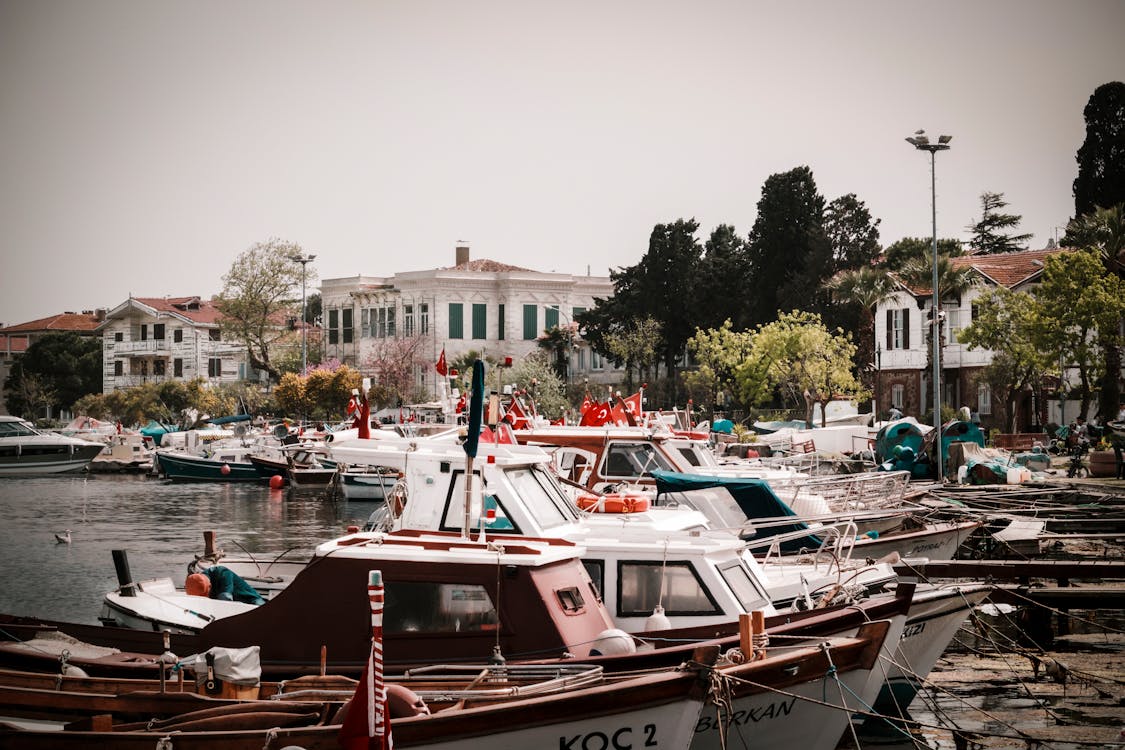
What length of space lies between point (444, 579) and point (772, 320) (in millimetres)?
61687

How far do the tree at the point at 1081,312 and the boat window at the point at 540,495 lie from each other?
37.2 m

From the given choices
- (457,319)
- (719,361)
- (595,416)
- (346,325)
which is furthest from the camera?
(346,325)

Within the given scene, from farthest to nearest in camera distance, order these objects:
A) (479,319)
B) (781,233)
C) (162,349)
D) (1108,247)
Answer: (162,349) < (479,319) < (781,233) < (1108,247)

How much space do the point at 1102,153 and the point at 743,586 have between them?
77509 mm

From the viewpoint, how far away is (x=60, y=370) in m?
102

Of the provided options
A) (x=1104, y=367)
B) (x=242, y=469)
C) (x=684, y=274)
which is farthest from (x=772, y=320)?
(x=242, y=469)

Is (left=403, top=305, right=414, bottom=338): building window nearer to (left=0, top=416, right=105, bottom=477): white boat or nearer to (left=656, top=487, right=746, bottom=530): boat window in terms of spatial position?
(left=0, top=416, right=105, bottom=477): white boat

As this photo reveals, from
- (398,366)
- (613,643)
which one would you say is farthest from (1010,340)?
(613,643)

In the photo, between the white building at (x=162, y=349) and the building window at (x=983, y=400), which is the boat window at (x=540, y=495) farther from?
the white building at (x=162, y=349)

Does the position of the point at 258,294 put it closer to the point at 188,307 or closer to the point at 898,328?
the point at 188,307

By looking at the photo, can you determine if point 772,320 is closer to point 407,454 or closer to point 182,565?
point 182,565

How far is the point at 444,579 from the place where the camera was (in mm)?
12031

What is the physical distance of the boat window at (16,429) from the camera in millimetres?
65938

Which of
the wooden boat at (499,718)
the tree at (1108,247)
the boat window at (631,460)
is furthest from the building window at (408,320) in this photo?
the wooden boat at (499,718)
